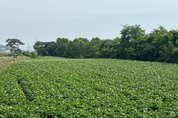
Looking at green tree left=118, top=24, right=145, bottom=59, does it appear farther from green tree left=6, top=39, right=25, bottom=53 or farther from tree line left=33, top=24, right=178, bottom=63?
green tree left=6, top=39, right=25, bottom=53

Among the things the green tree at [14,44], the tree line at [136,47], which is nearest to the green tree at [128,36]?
the tree line at [136,47]

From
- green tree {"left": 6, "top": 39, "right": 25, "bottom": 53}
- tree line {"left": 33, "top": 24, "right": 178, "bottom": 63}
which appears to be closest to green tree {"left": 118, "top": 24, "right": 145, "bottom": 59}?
tree line {"left": 33, "top": 24, "right": 178, "bottom": 63}

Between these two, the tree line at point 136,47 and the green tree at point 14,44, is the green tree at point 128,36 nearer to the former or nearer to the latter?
the tree line at point 136,47

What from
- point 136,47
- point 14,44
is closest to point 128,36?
point 136,47

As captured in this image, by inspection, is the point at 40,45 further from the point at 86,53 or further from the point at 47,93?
the point at 47,93

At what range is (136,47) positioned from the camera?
37.2 m

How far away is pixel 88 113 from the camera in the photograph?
7016 mm

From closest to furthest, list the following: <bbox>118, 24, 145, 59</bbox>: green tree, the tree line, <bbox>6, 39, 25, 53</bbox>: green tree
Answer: the tree line < <bbox>118, 24, 145, 59</bbox>: green tree < <bbox>6, 39, 25, 53</bbox>: green tree

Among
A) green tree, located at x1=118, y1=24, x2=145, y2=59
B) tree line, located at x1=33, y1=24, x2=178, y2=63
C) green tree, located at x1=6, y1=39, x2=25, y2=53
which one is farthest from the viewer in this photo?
green tree, located at x1=6, y1=39, x2=25, y2=53

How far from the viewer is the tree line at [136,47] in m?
29.0

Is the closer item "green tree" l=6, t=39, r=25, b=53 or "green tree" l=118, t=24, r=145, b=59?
"green tree" l=118, t=24, r=145, b=59

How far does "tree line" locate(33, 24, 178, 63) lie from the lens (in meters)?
29.0

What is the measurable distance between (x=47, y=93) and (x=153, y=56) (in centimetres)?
2875

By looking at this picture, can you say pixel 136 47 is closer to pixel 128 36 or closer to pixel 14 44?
pixel 128 36
